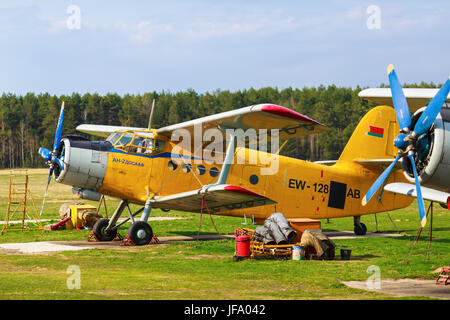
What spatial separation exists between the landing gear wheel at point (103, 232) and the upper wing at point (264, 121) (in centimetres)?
397

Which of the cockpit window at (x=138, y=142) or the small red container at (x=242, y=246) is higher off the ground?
the cockpit window at (x=138, y=142)

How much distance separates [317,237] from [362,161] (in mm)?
6932

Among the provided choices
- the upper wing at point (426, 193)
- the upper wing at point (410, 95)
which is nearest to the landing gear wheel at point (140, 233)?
the upper wing at point (426, 193)

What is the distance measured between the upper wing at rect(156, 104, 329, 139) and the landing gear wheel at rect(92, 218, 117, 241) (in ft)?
13.0

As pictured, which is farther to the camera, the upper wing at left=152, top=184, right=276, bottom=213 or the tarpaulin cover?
Result: the upper wing at left=152, top=184, right=276, bottom=213

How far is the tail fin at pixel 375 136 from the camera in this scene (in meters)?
20.3

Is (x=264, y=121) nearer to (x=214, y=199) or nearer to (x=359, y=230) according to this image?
(x=214, y=199)

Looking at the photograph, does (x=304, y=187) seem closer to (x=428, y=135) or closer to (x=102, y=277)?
(x=428, y=135)

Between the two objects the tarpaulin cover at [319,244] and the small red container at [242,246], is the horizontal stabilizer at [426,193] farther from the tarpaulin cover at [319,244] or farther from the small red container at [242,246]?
the small red container at [242,246]

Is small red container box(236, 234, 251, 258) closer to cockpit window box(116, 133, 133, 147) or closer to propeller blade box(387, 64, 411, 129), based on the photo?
propeller blade box(387, 64, 411, 129)

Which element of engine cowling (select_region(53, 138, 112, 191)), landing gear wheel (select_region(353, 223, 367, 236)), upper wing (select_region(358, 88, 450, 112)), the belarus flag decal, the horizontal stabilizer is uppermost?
upper wing (select_region(358, 88, 450, 112))

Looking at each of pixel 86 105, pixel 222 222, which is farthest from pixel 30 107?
pixel 222 222

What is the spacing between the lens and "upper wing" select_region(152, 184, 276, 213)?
15.6 meters
